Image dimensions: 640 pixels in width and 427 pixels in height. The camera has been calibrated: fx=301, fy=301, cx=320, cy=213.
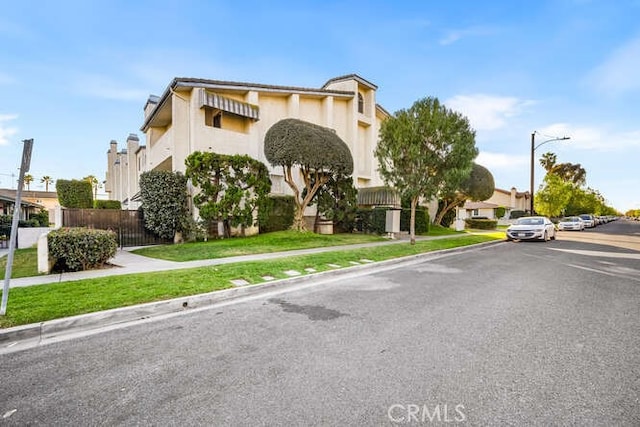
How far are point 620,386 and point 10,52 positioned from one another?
17.6m

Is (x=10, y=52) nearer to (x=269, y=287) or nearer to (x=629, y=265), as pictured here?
(x=269, y=287)

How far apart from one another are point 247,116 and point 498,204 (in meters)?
53.5

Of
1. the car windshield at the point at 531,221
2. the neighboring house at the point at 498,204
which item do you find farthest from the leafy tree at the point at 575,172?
the car windshield at the point at 531,221

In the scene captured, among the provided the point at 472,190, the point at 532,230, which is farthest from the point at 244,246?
the point at 472,190

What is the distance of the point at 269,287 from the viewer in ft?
22.1

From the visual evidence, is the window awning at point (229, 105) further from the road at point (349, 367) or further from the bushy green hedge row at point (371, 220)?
the road at point (349, 367)

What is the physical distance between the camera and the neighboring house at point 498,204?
48.0m

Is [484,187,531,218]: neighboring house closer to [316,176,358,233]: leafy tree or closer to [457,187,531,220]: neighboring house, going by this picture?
[457,187,531,220]: neighboring house

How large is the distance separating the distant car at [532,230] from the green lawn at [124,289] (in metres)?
14.4

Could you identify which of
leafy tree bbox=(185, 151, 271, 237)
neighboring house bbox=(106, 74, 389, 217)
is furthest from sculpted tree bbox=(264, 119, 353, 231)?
neighboring house bbox=(106, 74, 389, 217)

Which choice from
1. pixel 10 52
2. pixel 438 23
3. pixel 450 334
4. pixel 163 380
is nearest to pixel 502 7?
pixel 438 23

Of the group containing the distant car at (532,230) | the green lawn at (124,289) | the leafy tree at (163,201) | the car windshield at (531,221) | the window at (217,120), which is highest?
the window at (217,120)

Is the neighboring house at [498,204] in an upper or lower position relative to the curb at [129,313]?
upper

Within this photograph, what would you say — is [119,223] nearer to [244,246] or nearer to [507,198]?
Result: [244,246]
